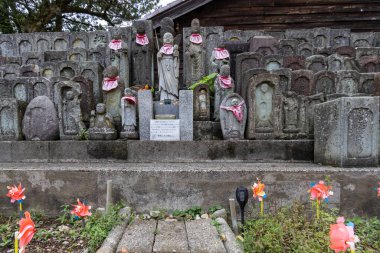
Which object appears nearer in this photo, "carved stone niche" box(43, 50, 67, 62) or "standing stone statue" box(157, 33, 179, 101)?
"standing stone statue" box(157, 33, 179, 101)

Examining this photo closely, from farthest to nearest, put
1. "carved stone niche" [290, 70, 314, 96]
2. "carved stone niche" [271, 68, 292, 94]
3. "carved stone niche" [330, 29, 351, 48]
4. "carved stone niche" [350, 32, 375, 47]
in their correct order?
1. "carved stone niche" [330, 29, 351, 48]
2. "carved stone niche" [350, 32, 375, 47]
3. "carved stone niche" [290, 70, 314, 96]
4. "carved stone niche" [271, 68, 292, 94]

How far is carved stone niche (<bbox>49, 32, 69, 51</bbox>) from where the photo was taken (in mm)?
9398

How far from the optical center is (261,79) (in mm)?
4867

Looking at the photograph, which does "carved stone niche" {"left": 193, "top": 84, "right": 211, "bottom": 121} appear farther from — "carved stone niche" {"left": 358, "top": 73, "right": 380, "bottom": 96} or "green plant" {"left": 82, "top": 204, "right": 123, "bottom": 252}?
"carved stone niche" {"left": 358, "top": 73, "right": 380, "bottom": 96}

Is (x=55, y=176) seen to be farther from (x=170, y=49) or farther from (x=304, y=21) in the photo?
(x=304, y=21)

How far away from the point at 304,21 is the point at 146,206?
9450 millimetres

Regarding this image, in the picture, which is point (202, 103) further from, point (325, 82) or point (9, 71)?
point (9, 71)

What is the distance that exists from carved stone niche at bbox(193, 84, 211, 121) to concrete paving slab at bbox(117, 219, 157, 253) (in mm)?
2430

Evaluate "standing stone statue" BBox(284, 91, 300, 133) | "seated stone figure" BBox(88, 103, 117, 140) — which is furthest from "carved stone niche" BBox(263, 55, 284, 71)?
"seated stone figure" BBox(88, 103, 117, 140)

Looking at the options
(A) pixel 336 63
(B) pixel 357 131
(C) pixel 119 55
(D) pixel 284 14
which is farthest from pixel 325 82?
(D) pixel 284 14

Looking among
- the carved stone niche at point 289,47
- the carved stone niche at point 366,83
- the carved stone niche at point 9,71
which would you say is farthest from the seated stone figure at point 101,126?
the carved stone niche at point 289,47

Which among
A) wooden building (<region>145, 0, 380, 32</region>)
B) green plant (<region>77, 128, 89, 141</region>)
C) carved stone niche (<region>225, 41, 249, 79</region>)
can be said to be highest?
wooden building (<region>145, 0, 380, 32</region>)

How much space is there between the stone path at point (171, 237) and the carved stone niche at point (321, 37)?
26.4 feet

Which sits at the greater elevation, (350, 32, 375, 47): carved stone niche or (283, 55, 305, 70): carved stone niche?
(350, 32, 375, 47): carved stone niche
